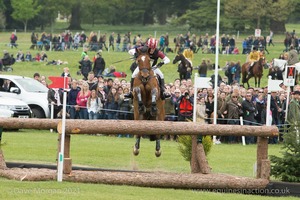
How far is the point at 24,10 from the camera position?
3297 inches

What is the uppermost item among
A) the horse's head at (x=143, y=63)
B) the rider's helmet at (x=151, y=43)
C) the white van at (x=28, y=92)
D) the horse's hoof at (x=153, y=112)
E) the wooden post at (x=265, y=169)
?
the rider's helmet at (x=151, y=43)

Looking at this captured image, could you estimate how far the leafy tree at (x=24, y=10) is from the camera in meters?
83.8

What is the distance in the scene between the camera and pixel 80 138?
27281 millimetres

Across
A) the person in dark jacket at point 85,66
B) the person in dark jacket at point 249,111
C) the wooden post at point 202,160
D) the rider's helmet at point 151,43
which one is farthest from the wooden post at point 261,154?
the person in dark jacket at point 85,66

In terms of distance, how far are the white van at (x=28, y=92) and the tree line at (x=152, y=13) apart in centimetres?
4409

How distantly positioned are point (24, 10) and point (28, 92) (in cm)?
5405

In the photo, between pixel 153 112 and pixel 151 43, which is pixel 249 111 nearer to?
pixel 153 112

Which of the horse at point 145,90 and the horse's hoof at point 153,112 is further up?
the horse at point 145,90

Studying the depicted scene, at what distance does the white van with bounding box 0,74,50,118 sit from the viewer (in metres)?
30.7

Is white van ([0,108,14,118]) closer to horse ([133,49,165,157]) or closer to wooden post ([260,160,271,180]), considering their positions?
horse ([133,49,165,157])

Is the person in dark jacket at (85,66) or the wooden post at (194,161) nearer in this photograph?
the wooden post at (194,161)

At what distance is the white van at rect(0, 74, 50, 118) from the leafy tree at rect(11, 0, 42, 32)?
52992 millimetres

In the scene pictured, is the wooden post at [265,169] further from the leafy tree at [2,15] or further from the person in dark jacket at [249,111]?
the leafy tree at [2,15]

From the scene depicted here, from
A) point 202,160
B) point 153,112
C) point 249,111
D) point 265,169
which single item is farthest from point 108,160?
point 249,111
